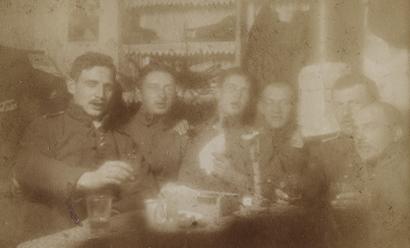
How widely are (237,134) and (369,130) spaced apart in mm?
579

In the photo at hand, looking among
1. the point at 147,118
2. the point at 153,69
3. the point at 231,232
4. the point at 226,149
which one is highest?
the point at 153,69

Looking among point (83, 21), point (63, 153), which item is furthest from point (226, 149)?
point (83, 21)

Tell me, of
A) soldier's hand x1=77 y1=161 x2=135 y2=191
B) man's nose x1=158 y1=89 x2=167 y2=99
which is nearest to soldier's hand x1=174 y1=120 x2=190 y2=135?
man's nose x1=158 y1=89 x2=167 y2=99

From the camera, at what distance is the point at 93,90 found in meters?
2.20

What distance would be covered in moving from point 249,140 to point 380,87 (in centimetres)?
61

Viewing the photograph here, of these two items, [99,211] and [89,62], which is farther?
[89,62]

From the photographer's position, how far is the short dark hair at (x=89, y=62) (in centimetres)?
221

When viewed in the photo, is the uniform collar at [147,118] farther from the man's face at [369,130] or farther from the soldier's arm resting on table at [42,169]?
the man's face at [369,130]

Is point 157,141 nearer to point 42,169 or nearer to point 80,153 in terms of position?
point 80,153

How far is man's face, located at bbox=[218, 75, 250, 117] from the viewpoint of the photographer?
7.20 feet

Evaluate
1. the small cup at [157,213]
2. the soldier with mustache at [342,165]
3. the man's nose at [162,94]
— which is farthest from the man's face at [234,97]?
the small cup at [157,213]

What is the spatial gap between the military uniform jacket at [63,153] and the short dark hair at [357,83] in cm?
94

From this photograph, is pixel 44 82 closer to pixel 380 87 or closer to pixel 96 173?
pixel 96 173

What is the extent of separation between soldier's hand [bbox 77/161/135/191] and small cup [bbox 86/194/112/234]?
0.18 feet
